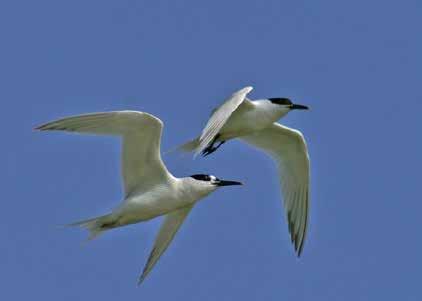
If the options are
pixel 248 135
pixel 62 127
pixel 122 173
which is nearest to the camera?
pixel 62 127

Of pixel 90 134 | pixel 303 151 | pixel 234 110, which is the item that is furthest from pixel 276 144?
pixel 90 134

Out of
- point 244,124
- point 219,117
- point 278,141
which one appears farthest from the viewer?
point 278,141

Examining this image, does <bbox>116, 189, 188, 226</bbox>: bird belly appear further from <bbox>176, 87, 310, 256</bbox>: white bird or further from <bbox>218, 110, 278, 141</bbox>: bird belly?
<bbox>218, 110, 278, 141</bbox>: bird belly

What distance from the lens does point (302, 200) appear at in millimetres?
19422

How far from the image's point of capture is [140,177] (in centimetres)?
1689

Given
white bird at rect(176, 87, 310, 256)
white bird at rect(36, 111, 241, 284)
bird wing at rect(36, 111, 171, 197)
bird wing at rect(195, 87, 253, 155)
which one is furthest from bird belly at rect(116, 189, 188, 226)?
white bird at rect(176, 87, 310, 256)

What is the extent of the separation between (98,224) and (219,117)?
205 cm

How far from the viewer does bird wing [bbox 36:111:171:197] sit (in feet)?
52.3

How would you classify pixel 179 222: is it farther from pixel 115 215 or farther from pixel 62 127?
pixel 62 127

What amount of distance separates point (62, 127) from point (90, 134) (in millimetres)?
356

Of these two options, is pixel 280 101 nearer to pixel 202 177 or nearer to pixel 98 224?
pixel 202 177

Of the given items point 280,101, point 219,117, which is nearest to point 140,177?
point 219,117

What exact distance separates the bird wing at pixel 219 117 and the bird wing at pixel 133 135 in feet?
1.83

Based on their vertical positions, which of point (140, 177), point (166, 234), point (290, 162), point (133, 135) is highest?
point (133, 135)
